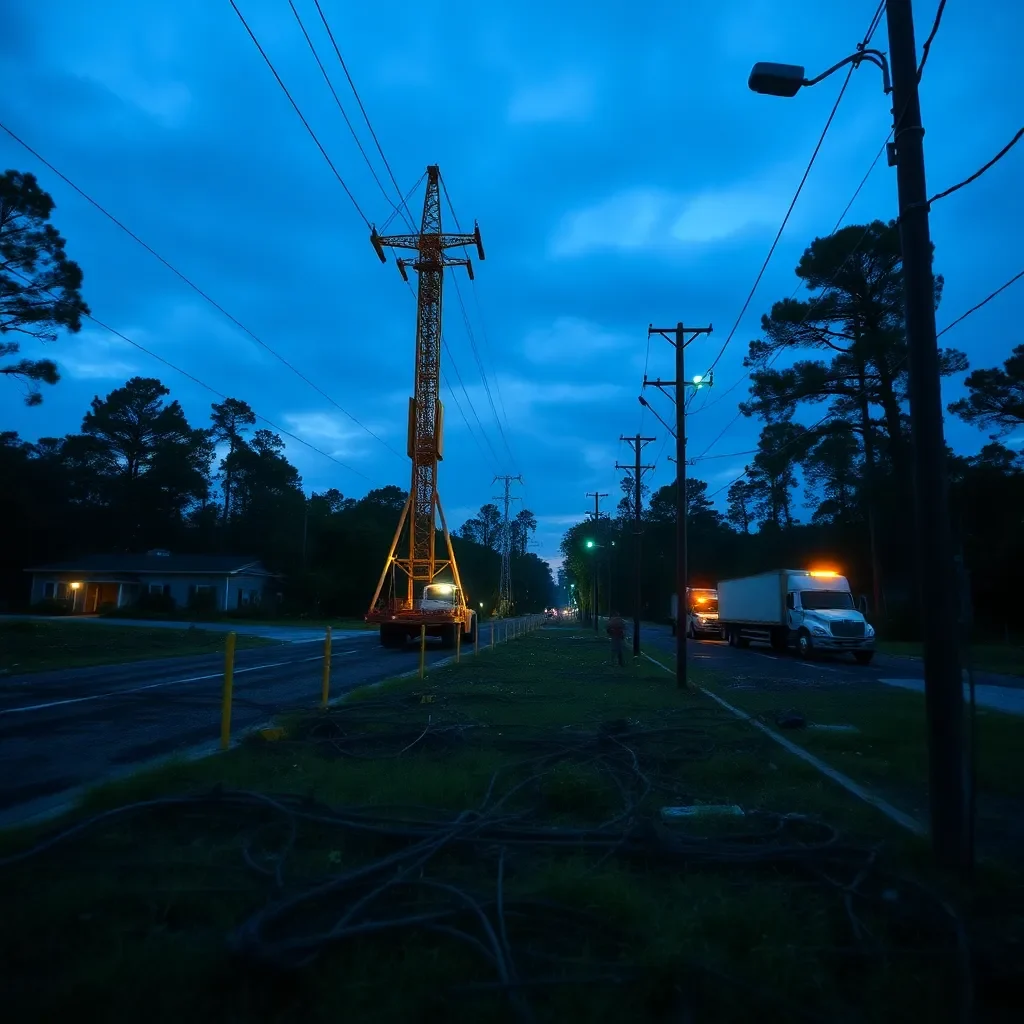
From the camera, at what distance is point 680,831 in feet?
18.6

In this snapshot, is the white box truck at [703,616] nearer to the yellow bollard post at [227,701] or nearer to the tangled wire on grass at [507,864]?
the yellow bollard post at [227,701]

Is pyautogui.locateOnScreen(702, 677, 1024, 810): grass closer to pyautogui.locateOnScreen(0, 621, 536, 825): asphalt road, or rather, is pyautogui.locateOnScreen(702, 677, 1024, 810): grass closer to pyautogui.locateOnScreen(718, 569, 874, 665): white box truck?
pyautogui.locateOnScreen(0, 621, 536, 825): asphalt road

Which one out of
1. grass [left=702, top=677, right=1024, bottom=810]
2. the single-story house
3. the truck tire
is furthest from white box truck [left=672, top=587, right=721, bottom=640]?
the single-story house

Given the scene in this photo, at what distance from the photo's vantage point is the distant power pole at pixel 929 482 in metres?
5.24

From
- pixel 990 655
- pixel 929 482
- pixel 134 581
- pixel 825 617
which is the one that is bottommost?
pixel 990 655

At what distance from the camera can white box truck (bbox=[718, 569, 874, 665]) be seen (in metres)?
27.9

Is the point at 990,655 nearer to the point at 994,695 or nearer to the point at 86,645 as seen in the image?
the point at 994,695

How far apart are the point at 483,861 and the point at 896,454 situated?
3692 centimetres

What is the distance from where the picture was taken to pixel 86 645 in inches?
1042

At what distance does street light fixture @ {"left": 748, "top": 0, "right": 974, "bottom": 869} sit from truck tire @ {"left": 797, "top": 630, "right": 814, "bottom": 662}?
82.1ft

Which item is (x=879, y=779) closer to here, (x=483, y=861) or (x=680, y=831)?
(x=680, y=831)

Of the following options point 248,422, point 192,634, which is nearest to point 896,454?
point 192,634

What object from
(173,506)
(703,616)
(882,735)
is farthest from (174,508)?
(882,735)

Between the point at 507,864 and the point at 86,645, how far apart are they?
25.6 meters
